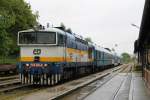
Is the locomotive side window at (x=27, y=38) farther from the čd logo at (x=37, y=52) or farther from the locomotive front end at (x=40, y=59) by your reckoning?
the čd logo at (x=37, y=52)

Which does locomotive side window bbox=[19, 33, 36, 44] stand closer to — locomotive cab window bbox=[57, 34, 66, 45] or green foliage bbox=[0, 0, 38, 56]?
locomotive cab window bbox=[57, 34, 66, 45]

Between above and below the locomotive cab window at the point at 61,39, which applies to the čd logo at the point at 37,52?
below

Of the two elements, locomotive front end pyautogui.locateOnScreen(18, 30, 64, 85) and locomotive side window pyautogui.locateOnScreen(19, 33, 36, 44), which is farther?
locomotive side window pyautogui.locateOnScreen(19, 33, 36, 44)

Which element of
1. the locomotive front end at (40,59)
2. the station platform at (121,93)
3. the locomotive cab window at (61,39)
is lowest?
the station platform at (121,93)

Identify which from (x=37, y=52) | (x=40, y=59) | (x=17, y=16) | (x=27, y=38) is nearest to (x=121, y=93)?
(x=40, y=59)

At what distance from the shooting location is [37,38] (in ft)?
81.8

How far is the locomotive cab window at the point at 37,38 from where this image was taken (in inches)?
975

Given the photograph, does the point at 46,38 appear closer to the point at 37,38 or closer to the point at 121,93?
the point at 37,38

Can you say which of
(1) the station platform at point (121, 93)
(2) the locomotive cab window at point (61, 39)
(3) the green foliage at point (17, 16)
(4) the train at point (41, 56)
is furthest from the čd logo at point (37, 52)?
(3) the green foliage at point (17, 16)

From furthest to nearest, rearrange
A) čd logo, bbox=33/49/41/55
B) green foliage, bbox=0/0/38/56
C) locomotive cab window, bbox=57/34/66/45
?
green foliage, bbox=0/0/38/56, locomotive cab window, bbox=57/34/66/45, čd logo, bbox=33/49/41/55

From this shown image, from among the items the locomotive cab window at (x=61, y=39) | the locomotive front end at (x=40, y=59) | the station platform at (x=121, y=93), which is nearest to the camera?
the station platform at (x=121, y=93)

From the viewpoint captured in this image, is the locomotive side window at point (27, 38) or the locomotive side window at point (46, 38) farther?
the locomotive side window at point (27, 38)

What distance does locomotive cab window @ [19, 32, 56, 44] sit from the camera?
2475 cm

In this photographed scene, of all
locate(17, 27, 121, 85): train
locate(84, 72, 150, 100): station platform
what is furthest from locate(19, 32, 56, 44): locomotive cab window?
locate(84, 72, 150, 100): station platform
